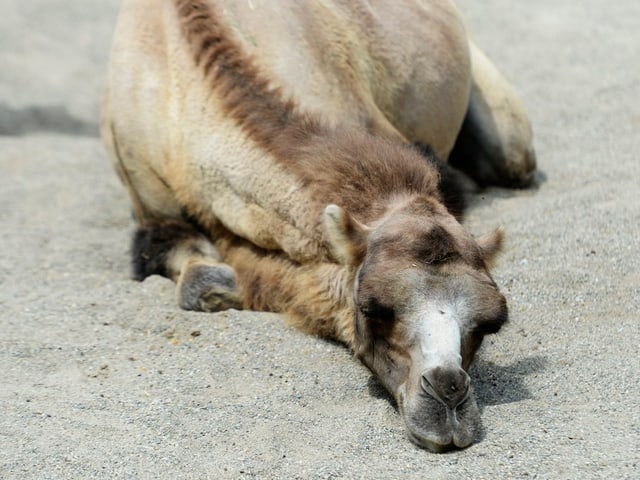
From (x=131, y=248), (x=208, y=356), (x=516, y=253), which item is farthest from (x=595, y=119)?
(x=208, y=356)

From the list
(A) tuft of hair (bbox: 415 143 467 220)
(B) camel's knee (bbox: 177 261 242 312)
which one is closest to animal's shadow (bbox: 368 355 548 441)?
(A) tuft of hair (bbox: 415 143 467 220)

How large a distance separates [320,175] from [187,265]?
111cm

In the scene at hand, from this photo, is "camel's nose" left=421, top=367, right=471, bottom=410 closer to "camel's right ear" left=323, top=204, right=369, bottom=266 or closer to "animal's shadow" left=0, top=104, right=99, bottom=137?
"camel's right ear" left=323, top=204, right=369, bottom=266

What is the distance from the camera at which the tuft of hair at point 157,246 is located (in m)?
6.18

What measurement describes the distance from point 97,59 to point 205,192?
18.0 ft

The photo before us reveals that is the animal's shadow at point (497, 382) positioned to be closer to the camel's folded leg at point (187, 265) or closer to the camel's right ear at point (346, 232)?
the camel's right ear at point (346, 232)

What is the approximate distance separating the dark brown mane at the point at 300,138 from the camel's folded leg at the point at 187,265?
0.80 m

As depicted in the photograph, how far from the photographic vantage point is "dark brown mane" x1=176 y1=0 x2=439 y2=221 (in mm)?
5023

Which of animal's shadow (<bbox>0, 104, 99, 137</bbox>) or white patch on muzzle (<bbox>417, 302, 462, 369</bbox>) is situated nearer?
white patch on muzzle (<bbox>417, 302, 462, 369</bbox>)

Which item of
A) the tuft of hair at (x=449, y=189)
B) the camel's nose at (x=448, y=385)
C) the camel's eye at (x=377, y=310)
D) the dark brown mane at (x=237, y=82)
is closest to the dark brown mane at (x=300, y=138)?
the dark brown mane at (x=237, y=82)

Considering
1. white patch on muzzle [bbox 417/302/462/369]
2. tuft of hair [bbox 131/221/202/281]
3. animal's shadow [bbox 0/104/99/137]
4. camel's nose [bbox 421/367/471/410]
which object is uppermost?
white patch on muzzle [bbox 417/302/462/369]

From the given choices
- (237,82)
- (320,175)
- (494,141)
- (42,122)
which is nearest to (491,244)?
(320,175)

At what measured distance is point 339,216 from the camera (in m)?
4.68

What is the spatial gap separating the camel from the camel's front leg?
0.46m
